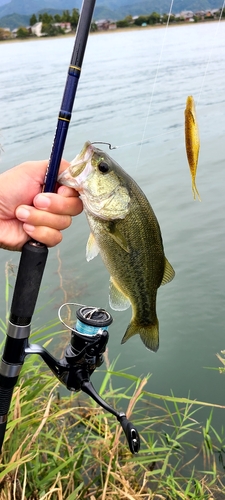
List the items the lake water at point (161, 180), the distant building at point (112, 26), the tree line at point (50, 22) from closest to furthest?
the lake water at point (161, 180) < the distant building at point (112, 26) < the tree line at point (50, 22)

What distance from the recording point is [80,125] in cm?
1180

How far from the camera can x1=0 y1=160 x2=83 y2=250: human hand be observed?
5.89 ft

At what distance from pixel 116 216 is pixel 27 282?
416 mm

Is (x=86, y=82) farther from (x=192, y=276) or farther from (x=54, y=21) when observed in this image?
(x=54, y=21)

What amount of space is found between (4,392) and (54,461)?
2.65 ft

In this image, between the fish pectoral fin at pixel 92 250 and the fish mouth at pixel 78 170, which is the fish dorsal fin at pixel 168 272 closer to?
the fish pectoral fin at pixel 92 250

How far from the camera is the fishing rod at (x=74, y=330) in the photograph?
5.68 feet

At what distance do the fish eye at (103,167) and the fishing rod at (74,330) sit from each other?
0.56 ft

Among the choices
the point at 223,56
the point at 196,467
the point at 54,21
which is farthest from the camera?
the point at 54,21

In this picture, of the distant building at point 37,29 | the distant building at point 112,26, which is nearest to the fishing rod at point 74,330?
the distant building at point 112,26

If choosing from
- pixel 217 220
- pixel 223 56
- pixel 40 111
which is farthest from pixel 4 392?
pixel 223 56


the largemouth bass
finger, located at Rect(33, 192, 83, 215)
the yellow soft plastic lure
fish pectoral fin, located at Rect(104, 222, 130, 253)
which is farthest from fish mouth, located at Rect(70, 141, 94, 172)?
the yellow soft plastic lure

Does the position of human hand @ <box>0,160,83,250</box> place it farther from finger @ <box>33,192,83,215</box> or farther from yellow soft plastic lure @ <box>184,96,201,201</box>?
yellow soft plastic lure @ <box>184,96,201,201</box>

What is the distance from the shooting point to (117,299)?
202cm
